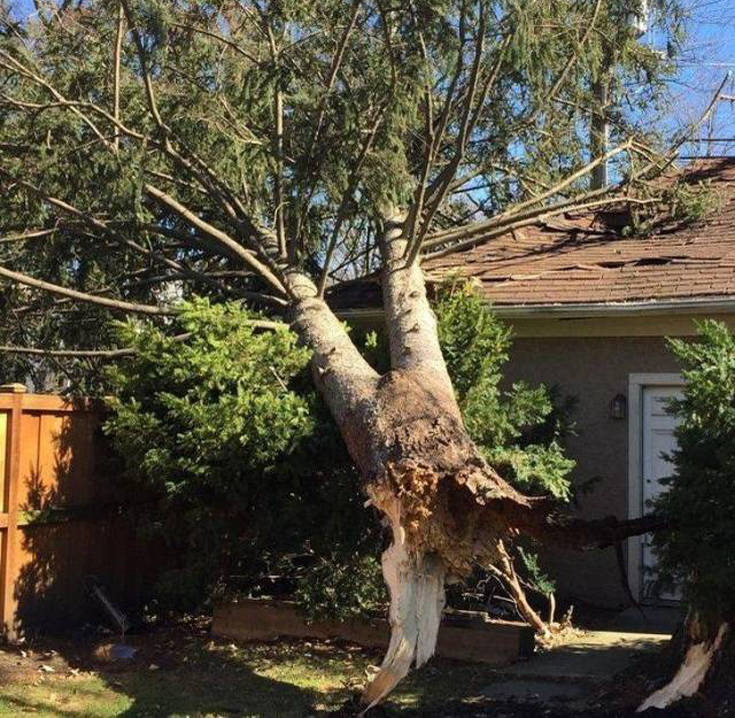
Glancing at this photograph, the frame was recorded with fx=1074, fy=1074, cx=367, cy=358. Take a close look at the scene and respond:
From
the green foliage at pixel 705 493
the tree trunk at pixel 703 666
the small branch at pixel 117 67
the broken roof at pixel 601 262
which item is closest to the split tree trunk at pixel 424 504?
the green foliage at pixel 705 493

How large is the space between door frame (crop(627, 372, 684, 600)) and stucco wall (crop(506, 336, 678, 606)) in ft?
0.21

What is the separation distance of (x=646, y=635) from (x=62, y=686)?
189 inches

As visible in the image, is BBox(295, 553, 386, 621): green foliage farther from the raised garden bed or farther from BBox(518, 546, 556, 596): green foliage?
BBox(518, 546, 556, 596): green foliage

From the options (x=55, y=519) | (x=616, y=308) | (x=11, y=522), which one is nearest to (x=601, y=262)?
(x=616, y=308)

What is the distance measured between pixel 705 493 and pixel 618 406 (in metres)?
4.04

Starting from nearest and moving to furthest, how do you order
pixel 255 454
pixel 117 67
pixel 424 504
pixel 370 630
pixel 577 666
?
pixel 424 504
pixel 577 666
pixel 255 454
pixel 370 630
pixel 117 67

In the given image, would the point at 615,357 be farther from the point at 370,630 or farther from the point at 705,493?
the point at 705,493

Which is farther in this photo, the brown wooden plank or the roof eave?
the roof eave

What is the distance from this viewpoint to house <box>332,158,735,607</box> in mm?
10297

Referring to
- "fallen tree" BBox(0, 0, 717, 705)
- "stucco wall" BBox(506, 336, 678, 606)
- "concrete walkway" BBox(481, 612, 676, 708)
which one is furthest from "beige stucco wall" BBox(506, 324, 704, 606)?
"fallen tree" BBox(0, 0, 717, 705)

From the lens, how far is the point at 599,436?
10.7 m

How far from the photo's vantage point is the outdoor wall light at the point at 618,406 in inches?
416

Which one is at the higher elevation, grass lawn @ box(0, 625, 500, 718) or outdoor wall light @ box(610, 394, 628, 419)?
outdoor wall light @ box(610, 394, 628, 419)

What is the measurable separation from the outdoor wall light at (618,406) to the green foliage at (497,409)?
2.38 feet
